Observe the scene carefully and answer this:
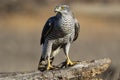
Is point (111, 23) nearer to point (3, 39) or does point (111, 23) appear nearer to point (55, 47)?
point (3, 39)

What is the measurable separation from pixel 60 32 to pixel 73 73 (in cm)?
128

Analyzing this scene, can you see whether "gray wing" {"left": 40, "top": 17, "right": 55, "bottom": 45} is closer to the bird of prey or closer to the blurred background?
the bird of prey

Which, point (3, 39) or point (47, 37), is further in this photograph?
point (3, 39)

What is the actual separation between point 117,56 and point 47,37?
5.83 meters

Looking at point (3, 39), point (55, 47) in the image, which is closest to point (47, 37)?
point (55, 47)

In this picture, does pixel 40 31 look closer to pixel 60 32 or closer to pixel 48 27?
pixel 48 27

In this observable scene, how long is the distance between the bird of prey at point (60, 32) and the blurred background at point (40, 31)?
750 mm

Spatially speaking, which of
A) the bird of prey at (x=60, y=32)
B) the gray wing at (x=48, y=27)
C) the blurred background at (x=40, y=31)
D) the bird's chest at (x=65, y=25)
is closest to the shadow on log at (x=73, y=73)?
the bird of prey at (x=60, y=32)

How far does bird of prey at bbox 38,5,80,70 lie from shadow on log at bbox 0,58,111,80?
76 cm

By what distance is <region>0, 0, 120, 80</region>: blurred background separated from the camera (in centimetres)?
1931

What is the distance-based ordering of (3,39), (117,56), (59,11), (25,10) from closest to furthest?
(59,11), (117,56), (3,39), (25,10)

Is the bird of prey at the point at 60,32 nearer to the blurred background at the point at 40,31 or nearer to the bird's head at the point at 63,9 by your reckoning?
the bird's head at the point at 63,9

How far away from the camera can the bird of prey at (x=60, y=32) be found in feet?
41.7

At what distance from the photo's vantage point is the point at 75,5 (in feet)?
105
